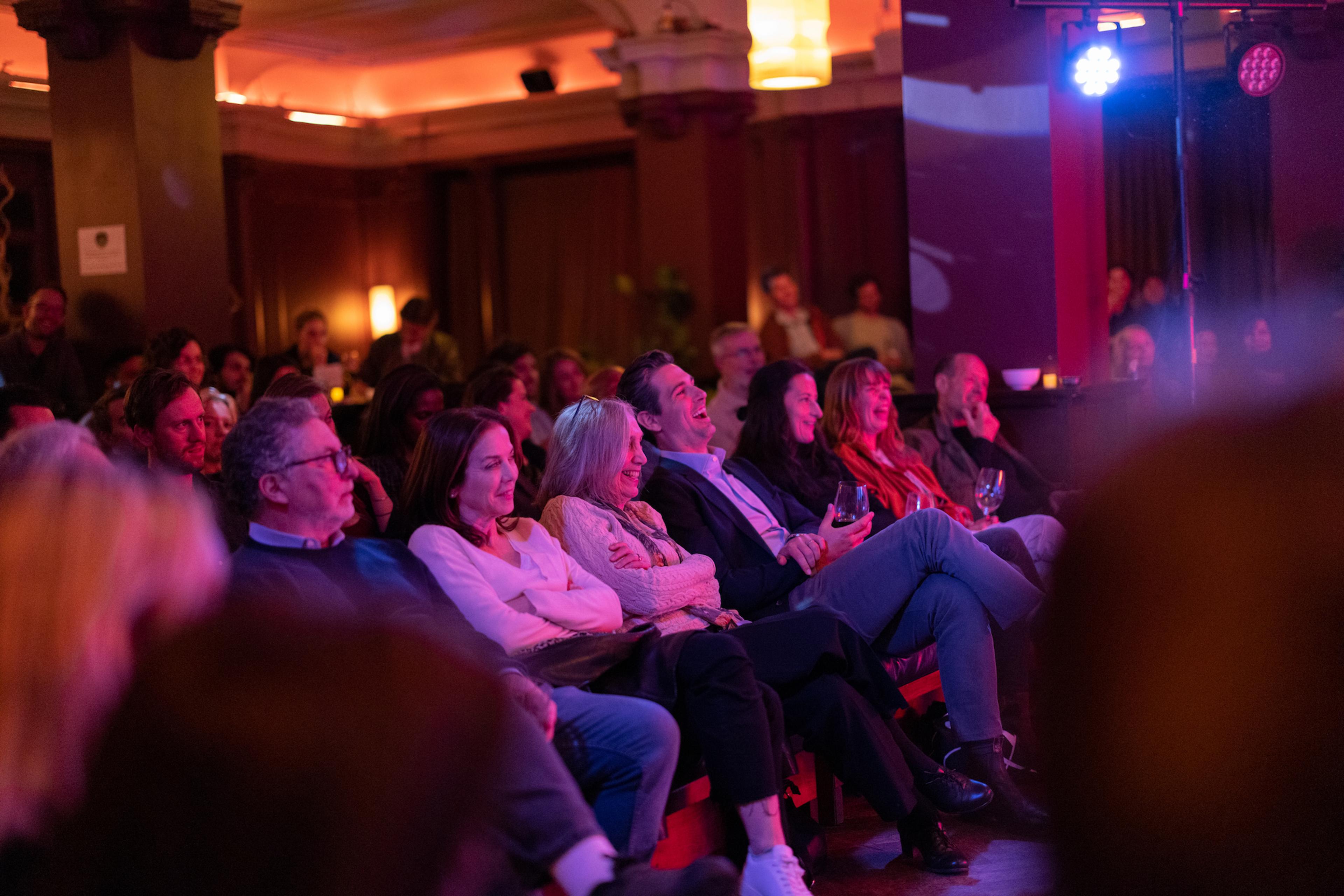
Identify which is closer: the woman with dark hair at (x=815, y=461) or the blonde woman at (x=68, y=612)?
the blonde woman at (x=68, y=612)

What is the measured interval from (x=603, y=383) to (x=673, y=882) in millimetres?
2850

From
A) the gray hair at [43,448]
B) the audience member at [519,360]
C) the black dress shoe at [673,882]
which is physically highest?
the audience member at [519,360]

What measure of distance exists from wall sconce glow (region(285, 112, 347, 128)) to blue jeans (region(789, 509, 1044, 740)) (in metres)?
8.98

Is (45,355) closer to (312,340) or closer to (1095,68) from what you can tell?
(312,340)

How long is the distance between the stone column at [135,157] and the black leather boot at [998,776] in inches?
183

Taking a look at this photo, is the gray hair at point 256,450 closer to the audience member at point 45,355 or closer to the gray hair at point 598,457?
the gray hair at point 598,457

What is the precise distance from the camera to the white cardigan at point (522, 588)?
264cm

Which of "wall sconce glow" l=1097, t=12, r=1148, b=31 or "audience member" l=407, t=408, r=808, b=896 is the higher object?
"wall sconce glow" l=1097, t=12, r=1148, b=31

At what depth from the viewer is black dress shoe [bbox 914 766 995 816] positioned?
2.98 metres

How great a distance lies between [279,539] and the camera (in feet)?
7.94

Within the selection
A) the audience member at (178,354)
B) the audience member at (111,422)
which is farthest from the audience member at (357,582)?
the audience member at (178,354)

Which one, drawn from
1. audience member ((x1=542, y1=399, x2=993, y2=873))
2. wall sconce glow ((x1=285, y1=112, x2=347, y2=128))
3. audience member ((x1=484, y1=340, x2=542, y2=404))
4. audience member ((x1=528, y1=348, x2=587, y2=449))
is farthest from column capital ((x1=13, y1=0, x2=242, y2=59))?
wall sconce glow ((x1=285, y1=112, x2=347, y2=128))

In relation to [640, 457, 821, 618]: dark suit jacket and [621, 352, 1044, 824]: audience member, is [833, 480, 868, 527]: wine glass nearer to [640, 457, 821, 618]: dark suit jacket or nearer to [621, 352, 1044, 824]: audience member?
[621, 352, 1044, 824]: audience member

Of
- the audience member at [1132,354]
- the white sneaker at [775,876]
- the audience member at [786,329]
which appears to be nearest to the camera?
the white sneaker at [775,876]
